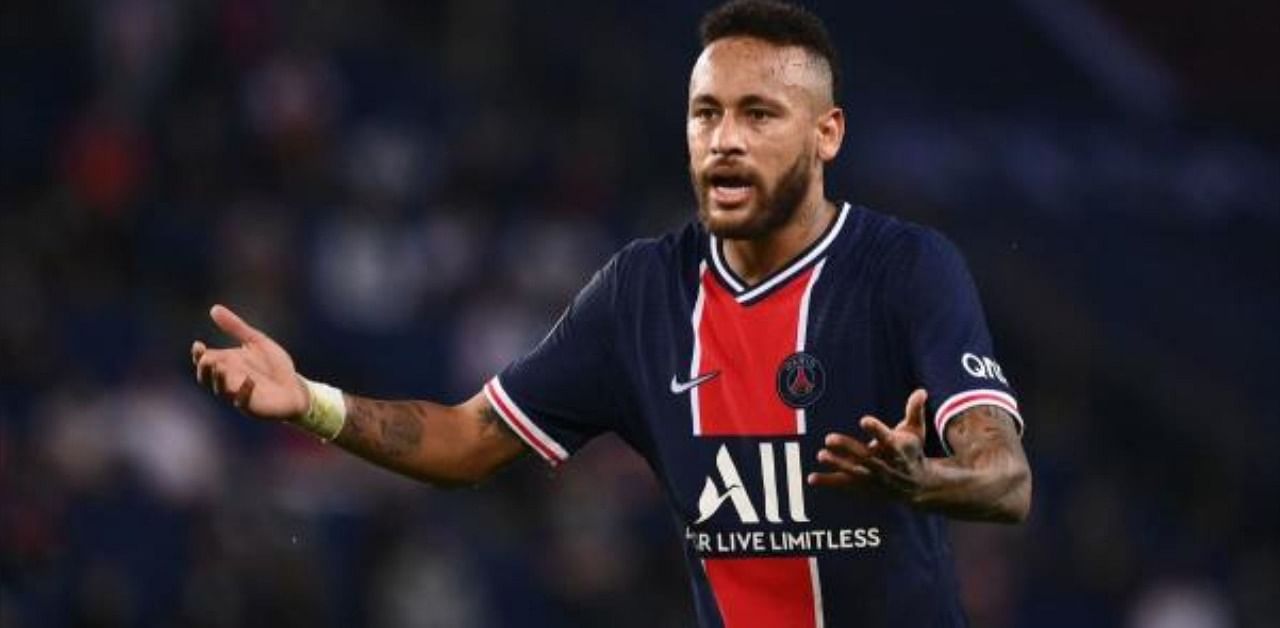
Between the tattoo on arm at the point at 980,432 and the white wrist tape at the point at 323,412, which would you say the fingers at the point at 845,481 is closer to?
the tattoo on arm at the point at 980,432

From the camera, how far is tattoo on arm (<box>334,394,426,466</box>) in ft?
21.4

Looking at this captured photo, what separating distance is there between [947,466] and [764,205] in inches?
37.3

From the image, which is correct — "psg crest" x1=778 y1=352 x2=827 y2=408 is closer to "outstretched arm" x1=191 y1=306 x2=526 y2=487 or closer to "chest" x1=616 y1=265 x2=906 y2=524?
"chest" x1=616 y1=265 x2=906 y2=524

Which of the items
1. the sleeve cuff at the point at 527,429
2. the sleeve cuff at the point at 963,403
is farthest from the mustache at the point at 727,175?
the sleeve cuff at the point at 527,429

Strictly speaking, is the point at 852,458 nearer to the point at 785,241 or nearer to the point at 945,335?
the point at 945,335

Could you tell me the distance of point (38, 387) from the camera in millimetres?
12305

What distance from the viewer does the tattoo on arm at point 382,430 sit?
653cm

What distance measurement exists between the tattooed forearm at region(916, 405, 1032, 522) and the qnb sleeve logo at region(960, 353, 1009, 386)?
3.1 inches

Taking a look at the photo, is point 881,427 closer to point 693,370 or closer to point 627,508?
point 693,370

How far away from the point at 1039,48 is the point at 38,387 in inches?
310

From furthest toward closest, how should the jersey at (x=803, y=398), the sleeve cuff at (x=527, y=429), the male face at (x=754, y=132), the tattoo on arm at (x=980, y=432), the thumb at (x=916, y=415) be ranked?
the sleeve cuff at (x=527, y=429)
the male face at (x=754, y=132)
the jersey at (x=803, y=398)
the tattoo on arm at (x=980, y=432)
the thumb at (x=916, y=415)

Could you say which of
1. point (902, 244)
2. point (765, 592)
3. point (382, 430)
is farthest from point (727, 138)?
point (382, 430)

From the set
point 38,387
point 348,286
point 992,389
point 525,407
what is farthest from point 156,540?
point 992,389

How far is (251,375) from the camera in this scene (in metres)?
6.21
